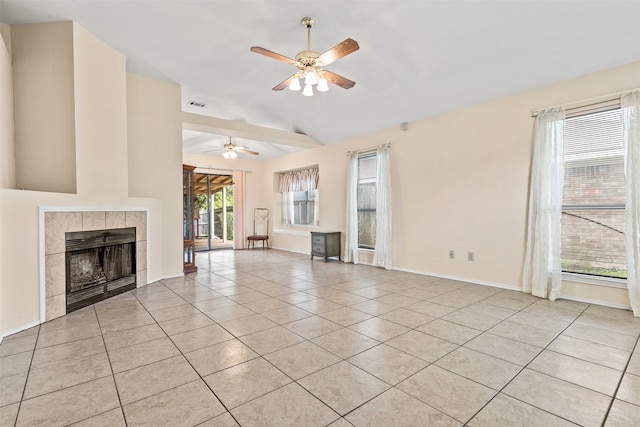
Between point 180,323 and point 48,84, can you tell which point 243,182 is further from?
point 180,323

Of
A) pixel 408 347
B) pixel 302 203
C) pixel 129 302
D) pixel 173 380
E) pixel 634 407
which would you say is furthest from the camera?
pixel 302 203

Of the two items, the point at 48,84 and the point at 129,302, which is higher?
the point at 48,84

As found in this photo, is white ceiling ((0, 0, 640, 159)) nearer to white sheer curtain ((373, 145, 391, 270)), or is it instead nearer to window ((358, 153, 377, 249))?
white sheer curtain ((373, 145, 391, 270))

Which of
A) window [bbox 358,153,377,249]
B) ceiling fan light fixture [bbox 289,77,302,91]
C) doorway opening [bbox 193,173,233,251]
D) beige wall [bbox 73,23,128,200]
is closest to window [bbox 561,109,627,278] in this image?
window [bbox 358,153,377,249]

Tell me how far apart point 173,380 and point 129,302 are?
221 centimetres

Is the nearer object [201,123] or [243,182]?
[201,123]

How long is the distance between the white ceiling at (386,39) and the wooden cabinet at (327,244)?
10.1 feet

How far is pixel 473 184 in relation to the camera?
180 inches

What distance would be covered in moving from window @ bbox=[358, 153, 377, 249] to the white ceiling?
1.67 metres

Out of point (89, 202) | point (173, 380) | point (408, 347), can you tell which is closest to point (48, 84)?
point (89, 202)

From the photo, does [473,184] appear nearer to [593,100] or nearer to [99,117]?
[593,100]

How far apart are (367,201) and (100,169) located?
15.2ft

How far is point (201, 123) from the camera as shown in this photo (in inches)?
216

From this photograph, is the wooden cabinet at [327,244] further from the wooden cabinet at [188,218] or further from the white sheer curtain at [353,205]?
the wooden cabinet at [188,218]
